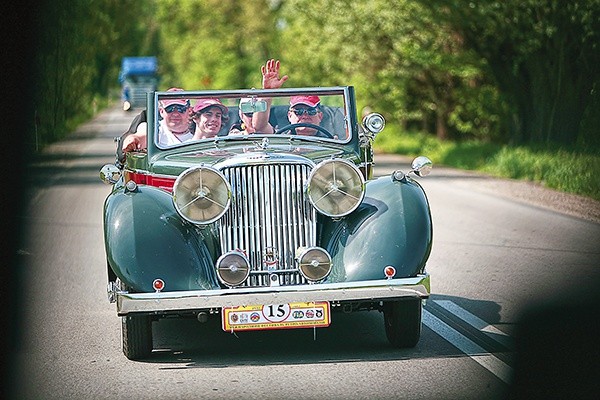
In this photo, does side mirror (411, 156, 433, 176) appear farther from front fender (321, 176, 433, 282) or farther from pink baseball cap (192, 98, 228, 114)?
pink baseball cap (192, 98, 228, 114)

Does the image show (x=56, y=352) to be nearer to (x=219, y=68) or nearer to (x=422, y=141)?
(x=422, y=141)

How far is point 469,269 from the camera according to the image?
10.8 meters

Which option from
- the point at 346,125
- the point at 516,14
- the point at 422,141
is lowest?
the point at 422,141

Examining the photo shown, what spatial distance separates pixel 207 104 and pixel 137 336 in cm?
217

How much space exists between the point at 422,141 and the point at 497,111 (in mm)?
4507

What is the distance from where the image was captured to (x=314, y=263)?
22.7 feet

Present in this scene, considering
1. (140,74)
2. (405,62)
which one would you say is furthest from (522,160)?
(140,74)

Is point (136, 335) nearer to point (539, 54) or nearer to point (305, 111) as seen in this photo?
point (305, 111)

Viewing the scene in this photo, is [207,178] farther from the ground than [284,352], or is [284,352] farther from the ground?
[207,178]

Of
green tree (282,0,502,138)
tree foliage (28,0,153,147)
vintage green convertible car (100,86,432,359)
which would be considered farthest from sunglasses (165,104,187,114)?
green tree (282,0,502,138)

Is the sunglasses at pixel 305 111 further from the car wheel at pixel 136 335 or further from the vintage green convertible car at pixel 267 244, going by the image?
the car wheel at pixel 136 335

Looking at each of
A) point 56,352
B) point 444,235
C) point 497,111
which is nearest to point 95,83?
point 497,111

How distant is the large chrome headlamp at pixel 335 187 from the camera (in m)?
7.02

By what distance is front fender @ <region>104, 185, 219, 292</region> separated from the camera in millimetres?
6711
